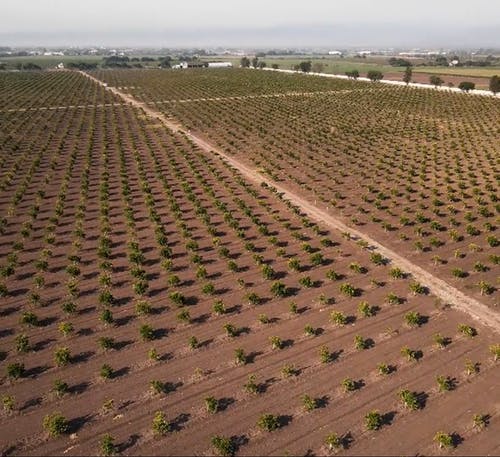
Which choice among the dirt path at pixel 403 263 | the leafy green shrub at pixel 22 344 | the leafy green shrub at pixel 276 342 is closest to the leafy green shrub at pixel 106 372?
the leafy green shrub at pixel 22 344

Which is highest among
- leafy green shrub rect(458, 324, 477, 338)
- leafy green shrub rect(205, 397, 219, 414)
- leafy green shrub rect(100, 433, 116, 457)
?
leafy green shrub rect(458, 324, 477, 338)

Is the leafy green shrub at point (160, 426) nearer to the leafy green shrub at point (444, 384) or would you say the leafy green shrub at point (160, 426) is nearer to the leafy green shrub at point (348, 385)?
the leafy green shrub at point (348, 385)

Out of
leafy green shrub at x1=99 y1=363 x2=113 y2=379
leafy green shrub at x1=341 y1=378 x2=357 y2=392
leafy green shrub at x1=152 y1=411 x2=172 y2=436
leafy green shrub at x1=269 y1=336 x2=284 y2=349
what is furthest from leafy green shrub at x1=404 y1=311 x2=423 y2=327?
leafy green shrub at x1=99 y1=363 x2=113 y2=379

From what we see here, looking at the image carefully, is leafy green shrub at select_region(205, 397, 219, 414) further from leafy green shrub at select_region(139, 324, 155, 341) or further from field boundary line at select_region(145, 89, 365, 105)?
field boundary line at select_region(145, 89, 365, 105)

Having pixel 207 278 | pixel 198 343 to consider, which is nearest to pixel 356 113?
pixel 207 278

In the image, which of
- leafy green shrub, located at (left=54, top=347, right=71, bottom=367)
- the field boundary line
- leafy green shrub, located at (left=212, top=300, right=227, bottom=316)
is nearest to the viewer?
leafy green shrub, located at (left=54, top=347, right=71, bottom=367)

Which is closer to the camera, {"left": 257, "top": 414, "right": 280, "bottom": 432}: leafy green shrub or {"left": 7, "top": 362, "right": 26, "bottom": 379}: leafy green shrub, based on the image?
{"left": 257, "top": 414, "right": 280, "bottom": 432}: leafy green shrub

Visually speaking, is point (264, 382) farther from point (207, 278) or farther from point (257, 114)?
point (257, 114)

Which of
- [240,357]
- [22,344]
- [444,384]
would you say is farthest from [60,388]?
[444,384]

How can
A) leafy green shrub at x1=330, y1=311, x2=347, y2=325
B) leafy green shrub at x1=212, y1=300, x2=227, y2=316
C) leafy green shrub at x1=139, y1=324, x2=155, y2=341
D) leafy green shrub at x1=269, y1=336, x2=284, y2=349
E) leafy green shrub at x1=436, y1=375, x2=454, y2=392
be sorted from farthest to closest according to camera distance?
1. leafy green shrub at x1=212, y1=300, x2=227, y2=316
2. leafy green shrub at x1=330, y1=311, x2=347, y2=325
3. leafy green shrub at x1=139, y1=324, x2=155, y2=341
4. leafy green shrub at x1=269, y1=336, x2=284, y2=349
5. leafy green shrub at x1=436, y1=375, x2=454, y2=392
